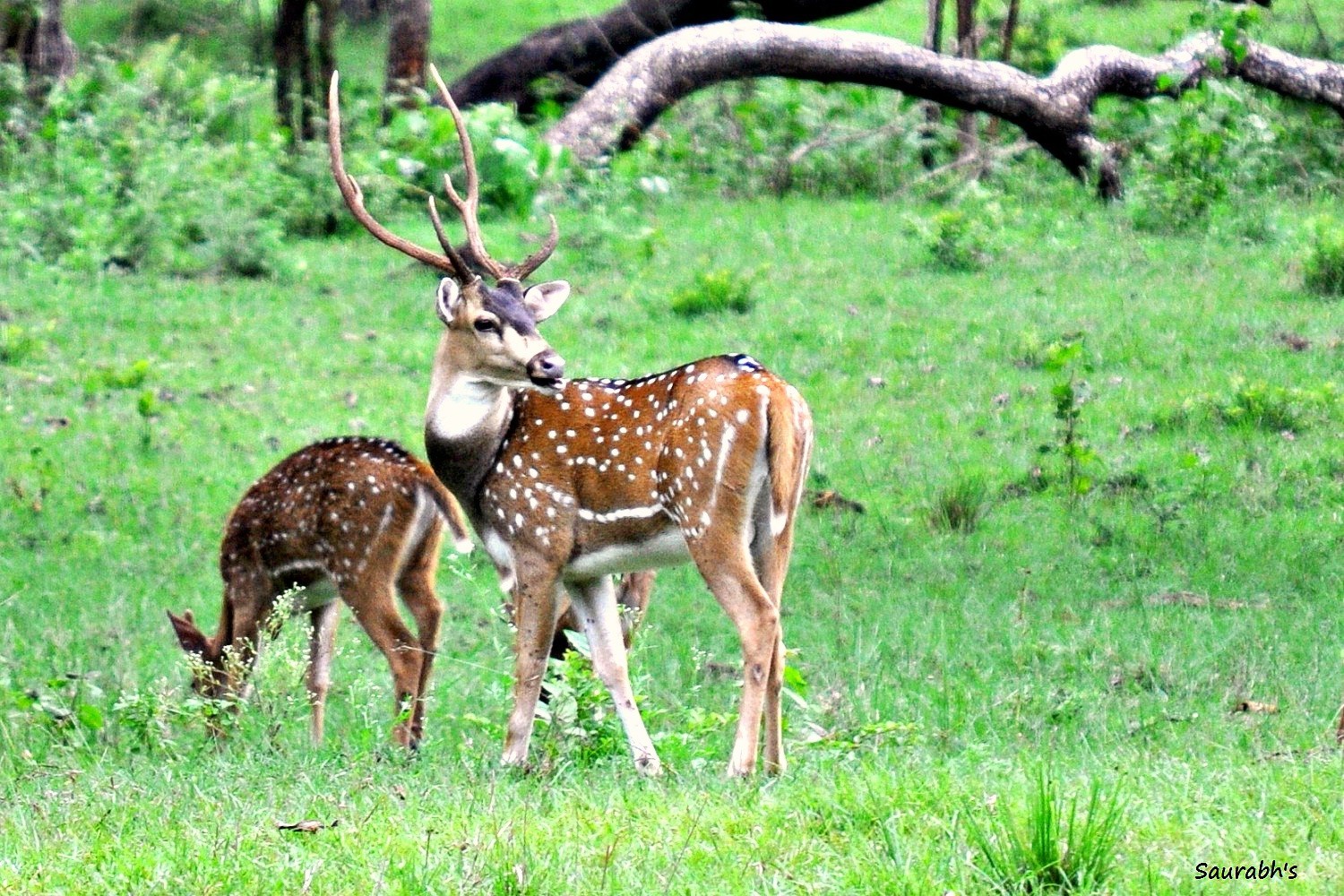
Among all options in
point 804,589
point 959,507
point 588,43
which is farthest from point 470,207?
point 588,43

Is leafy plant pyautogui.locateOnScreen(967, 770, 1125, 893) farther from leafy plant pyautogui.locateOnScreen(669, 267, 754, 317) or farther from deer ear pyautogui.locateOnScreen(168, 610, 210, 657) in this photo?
leafy plant pyautogui.locateOnScreen(669, 267, 754, 317)

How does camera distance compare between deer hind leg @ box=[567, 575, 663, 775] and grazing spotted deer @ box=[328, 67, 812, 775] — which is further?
deer hind leg @ box=[567, 575, 663, 775]

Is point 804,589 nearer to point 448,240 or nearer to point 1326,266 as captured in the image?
point 448,240

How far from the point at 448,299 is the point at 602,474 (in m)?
0.96

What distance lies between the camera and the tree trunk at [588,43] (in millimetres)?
19438

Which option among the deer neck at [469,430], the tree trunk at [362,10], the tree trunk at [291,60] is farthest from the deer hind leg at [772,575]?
the tree trunk at [362,10]

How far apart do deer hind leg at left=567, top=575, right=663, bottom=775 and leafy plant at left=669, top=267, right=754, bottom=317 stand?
5.79m

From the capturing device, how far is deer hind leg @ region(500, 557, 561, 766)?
6.73 m

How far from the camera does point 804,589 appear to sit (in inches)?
356

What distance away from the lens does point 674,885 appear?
4.55 m

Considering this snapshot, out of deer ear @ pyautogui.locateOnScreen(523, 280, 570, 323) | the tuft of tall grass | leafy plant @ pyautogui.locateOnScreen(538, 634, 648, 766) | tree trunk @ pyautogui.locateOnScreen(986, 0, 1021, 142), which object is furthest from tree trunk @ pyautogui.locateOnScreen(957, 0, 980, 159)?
leafy plant @ pyautogui.locateOnScreen(538, 634, 648, 766)

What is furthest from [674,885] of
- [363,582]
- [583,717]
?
[363,582]

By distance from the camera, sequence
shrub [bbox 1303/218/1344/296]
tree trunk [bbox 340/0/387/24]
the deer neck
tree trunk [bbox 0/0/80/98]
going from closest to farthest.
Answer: the deer neck
shrub [bbox 1303/218/1344/296]
tree trunk [bbox 0/0/80/98]
tree trunk [bbox 340/0/387/24]

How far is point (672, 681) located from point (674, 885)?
3.43 m
